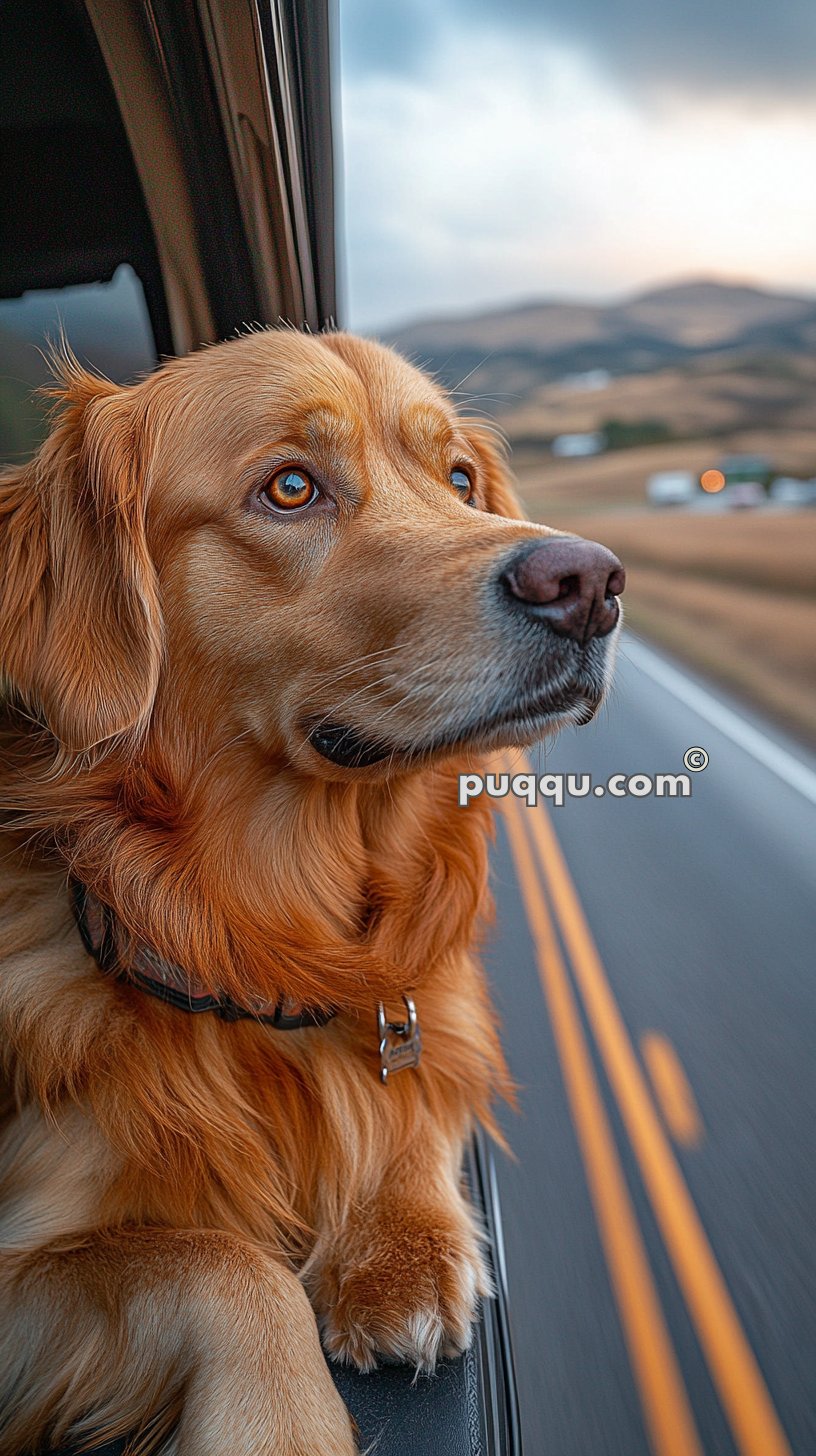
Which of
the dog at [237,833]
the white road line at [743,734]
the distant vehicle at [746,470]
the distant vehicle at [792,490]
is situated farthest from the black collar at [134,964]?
the white road line at [743,734]

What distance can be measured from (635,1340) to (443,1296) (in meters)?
1.10

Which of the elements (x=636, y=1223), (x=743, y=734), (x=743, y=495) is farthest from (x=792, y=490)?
(x=636, y=1223)

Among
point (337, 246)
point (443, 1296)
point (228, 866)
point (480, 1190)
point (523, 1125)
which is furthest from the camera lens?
point (523, 1125)

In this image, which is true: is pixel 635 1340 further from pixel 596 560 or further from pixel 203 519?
pixel 203 519

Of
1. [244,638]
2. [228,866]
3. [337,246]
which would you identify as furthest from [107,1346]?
[337,246]

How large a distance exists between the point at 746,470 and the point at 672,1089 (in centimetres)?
218

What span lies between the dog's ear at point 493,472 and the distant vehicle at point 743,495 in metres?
1.10

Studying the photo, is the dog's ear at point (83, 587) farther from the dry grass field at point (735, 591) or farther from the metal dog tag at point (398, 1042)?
the dry grass field at point (735, 591)

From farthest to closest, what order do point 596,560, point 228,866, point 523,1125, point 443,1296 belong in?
point 523,1125, point 228,866, point 443,1296, point 596,560

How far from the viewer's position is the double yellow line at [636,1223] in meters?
2.24

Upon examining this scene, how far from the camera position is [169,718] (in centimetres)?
189

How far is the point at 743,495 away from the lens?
3.52 meters

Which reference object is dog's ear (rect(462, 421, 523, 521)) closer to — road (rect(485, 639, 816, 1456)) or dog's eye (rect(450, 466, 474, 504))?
dog's eye (rect(450, 466, 474, 504))

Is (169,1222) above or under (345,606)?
under
